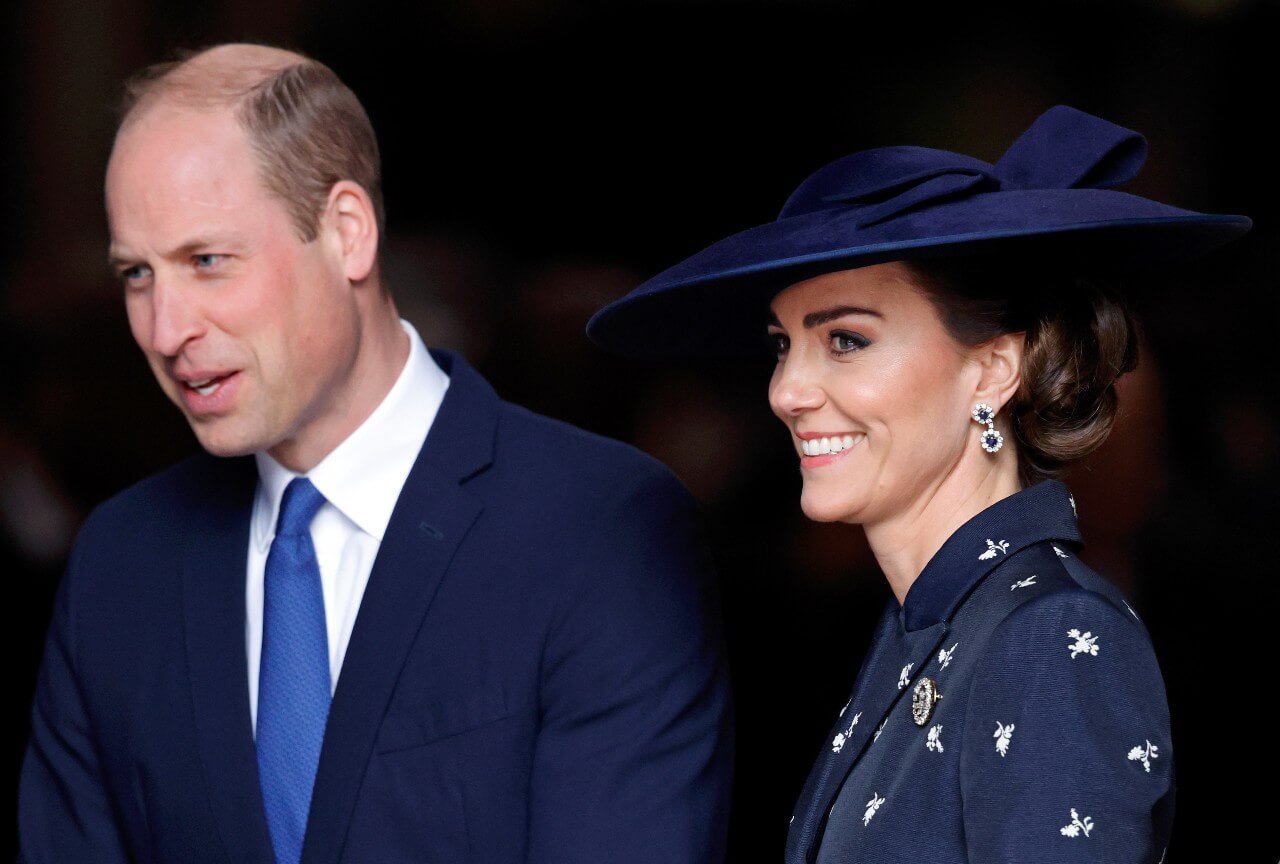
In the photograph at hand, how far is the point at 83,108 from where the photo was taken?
3.32 metres

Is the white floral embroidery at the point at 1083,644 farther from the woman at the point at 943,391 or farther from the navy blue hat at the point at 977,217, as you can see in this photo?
the navy blue hat at the point at 977,217

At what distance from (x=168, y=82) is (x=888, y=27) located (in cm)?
169

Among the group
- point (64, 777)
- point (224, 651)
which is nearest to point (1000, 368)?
point (224, 651)

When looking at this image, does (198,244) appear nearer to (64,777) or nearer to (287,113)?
(287,113)

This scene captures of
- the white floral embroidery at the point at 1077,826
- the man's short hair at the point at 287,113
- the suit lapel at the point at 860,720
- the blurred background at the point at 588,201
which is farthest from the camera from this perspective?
the blurred background at the point at 588,201

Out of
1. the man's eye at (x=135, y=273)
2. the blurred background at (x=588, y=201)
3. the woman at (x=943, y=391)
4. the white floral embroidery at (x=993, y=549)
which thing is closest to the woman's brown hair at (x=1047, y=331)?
the woman at (x=943, y=391)

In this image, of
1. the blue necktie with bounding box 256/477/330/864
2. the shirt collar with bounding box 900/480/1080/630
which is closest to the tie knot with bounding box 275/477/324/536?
Result: the blue necktie with bounding box 256/477/330/864

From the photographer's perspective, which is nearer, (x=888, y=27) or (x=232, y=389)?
(x=232, y=389)

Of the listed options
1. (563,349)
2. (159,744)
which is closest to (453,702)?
(159,744)

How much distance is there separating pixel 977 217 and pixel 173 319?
92 cm

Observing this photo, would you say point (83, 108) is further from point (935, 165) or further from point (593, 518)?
point (935, 165)

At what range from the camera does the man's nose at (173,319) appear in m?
1.84

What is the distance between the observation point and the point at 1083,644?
51.4 inches

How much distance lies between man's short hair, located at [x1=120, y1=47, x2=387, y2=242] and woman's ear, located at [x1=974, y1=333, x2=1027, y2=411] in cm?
83
